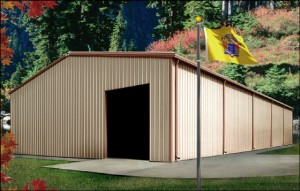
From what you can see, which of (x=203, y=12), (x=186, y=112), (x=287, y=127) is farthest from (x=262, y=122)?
Result: (x=203, y=12)

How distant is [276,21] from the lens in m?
56.2

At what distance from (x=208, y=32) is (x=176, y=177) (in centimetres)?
536

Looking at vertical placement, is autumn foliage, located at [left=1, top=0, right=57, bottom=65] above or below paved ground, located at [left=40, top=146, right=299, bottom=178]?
above

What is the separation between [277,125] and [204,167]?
16458mm

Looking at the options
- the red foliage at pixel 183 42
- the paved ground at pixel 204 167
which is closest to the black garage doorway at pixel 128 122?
the paved ground at pixel 204 167

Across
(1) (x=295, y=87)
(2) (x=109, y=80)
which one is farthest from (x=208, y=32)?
(1) (x=295, y=87)

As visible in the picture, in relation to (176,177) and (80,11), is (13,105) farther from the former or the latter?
(80,11)

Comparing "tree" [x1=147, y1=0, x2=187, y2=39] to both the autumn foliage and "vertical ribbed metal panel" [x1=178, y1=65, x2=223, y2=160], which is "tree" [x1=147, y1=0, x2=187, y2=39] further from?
the autumn foliage

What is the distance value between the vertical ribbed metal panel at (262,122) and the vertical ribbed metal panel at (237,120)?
Result: 1.03 meters

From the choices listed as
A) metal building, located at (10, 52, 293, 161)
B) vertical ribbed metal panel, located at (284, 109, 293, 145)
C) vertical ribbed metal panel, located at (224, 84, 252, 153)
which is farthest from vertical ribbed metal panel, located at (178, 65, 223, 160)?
vertical ribbed metal panel, located at (284, 109, 293, 145)

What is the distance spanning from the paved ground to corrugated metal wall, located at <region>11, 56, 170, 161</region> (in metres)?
1.22

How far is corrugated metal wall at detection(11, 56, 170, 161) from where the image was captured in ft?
64.6

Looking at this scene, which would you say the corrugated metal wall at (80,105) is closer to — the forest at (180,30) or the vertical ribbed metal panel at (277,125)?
the vertical ribbed metal panel at (277,125)

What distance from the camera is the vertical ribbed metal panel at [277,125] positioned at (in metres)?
32.3
